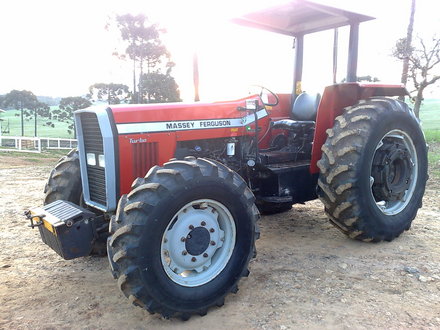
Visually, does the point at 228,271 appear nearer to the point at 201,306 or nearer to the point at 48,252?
the point at 201,306

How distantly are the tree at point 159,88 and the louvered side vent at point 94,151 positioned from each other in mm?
24387

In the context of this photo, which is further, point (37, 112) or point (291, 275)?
point (37, 112)

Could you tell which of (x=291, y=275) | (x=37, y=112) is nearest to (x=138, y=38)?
(x=37, y=112)

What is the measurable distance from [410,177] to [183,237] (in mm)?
3129

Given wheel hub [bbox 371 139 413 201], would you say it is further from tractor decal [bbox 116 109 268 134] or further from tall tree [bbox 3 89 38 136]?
tall tree [bbox 3 89 38 136]

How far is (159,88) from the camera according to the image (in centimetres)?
2811

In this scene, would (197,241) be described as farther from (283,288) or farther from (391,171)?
(391,171)

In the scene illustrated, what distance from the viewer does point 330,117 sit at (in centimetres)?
453

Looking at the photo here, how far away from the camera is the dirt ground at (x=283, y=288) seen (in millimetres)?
2963

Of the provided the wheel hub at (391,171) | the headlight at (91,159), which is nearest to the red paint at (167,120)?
the headlight at (91,159)

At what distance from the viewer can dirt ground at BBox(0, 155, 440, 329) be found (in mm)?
2963

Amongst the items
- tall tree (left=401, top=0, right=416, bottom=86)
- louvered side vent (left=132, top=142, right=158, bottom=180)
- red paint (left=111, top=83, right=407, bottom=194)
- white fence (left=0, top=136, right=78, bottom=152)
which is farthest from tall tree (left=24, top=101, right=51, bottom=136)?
louvered side vent (left=132, top=142, right=158, bottom=180)

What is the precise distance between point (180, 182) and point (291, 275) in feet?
4.97

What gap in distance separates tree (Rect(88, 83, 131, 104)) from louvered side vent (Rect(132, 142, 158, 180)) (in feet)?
99.9
